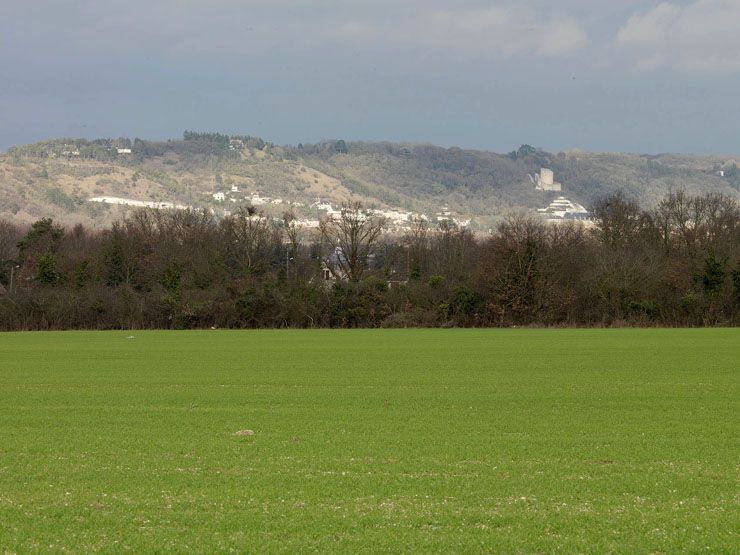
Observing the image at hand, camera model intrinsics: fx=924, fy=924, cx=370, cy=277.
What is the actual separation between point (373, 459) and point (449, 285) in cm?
7162

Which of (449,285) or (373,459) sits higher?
(449,285)

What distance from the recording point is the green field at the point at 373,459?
10953mm

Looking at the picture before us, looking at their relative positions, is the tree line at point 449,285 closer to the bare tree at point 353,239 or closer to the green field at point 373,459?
the bare tree at point 353,239

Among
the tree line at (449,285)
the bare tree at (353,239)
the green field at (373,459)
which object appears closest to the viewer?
the green field at (373,459)

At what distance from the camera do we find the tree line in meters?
81.5

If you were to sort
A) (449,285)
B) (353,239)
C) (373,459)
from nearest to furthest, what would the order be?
1. (373,459)
2. (449,285)
3. (353,239)

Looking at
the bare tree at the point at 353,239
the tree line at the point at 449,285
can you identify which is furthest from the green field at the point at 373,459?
the bare tree at the point at 353,239

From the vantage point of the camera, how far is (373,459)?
645 inches

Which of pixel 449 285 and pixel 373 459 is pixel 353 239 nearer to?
pixel 449 285

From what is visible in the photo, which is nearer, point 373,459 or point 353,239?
point 373,459

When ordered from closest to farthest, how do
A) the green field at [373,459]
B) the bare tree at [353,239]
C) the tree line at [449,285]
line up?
the green field at [373,459], the tree line at [449,285], the bare tree at [353,239]

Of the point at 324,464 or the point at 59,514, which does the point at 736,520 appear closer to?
the point at 324,464

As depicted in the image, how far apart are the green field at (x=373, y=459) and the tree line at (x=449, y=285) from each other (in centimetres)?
4296

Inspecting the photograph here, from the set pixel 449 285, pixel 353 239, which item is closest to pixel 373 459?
pixel 449 285
